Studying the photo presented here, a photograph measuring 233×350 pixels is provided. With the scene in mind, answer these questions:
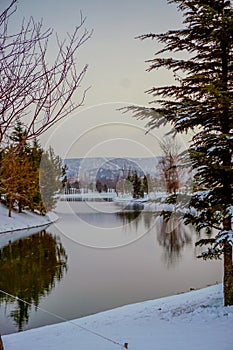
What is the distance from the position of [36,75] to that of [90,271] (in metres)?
10.1

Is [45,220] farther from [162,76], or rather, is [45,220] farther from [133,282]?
[162,76]

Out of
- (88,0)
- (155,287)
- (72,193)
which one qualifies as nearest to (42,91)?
(88,0)

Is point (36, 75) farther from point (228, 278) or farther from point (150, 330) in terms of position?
point (228, 278)

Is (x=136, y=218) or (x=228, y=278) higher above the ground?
(x=228, y=278)

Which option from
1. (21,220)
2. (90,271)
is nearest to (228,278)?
(90,271)

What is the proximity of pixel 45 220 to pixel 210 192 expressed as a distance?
934 inches

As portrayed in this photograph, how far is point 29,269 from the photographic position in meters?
12.9

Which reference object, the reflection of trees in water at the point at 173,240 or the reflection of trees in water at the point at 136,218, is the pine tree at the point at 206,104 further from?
the reflection of trees in water at the point at 136,218

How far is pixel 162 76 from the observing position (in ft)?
25.4

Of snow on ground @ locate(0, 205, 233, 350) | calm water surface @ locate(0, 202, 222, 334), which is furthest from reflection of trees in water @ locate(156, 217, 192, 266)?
snow on ground @ locate(0, 205, 233, 350)

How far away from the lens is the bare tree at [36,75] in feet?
10.3

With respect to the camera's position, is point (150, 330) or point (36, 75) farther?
point (150, 330)

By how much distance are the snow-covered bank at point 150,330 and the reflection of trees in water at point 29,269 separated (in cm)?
179

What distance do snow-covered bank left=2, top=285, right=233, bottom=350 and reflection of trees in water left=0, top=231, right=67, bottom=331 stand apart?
1.79 m
